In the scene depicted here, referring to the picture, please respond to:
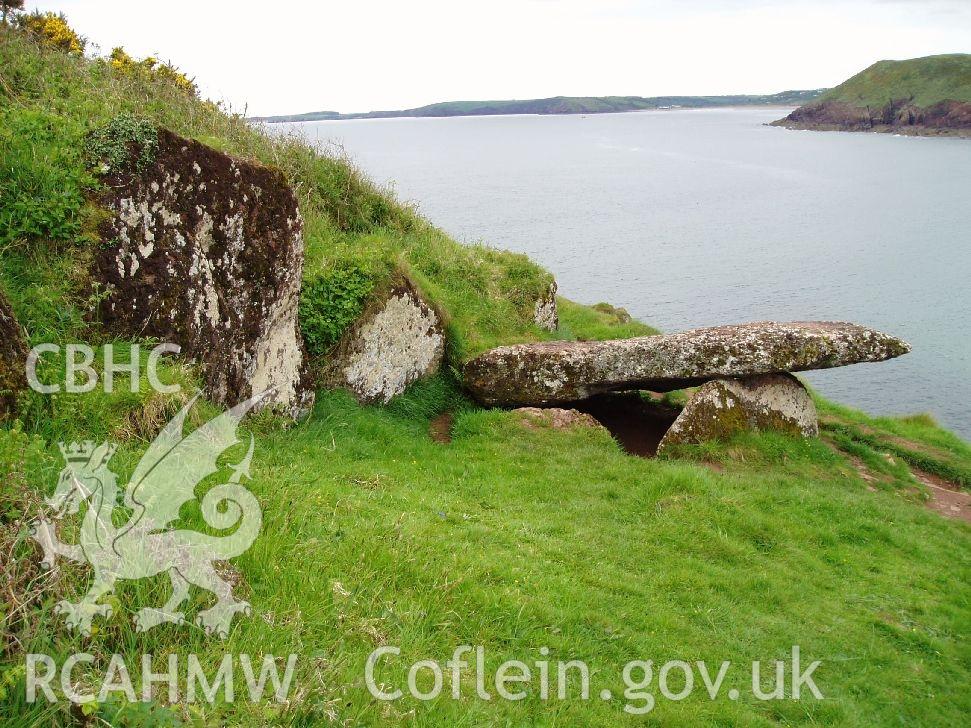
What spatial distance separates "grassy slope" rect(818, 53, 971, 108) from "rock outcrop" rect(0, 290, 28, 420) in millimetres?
163762

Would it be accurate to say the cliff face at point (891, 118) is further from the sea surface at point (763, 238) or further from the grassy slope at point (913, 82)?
the sea surface at point (763, 238)

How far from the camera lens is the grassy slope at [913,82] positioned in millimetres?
138750

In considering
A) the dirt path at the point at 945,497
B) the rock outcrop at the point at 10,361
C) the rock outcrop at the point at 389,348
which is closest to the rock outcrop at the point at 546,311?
the rock outcrop at the point at 389,348

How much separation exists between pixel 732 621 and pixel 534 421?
648 cm

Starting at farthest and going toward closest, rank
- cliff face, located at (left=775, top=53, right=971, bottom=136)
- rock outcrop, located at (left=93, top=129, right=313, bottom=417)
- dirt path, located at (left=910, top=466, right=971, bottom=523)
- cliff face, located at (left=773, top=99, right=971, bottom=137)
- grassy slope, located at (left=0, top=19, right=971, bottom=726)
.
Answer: cliff face, located at (left=775, top=53, right=971, bottom=136)
cliff face, located at (left=773, top=99, right=971, bottom=137)
dirt path, located at (left=910, top=466, right=971, bottom=523)
rock outcrop, located at (left=93, top=129, right=313, bottom=417)
grassy slope, located at (left=0, top=19, right=971, bottom=726)

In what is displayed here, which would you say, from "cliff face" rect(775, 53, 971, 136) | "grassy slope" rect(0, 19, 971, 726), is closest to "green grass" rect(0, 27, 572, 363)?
"grassy slope" rect(0, 19, 971, 726)

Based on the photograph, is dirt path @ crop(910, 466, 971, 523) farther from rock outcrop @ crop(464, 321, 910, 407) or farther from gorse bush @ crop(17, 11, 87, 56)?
gorse bush @ crop(17, 11, 87, 56)

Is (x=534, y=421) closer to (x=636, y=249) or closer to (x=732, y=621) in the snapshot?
(x=732, y=621)

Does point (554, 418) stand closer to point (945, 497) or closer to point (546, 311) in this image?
point (546, 311)

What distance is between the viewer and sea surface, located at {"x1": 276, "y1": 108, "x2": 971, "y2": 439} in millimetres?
31387

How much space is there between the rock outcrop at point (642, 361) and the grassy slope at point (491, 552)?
1054 millimetres

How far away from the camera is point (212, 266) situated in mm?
10422

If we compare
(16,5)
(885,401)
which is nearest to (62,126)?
(16,5)

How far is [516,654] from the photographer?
6.53m
